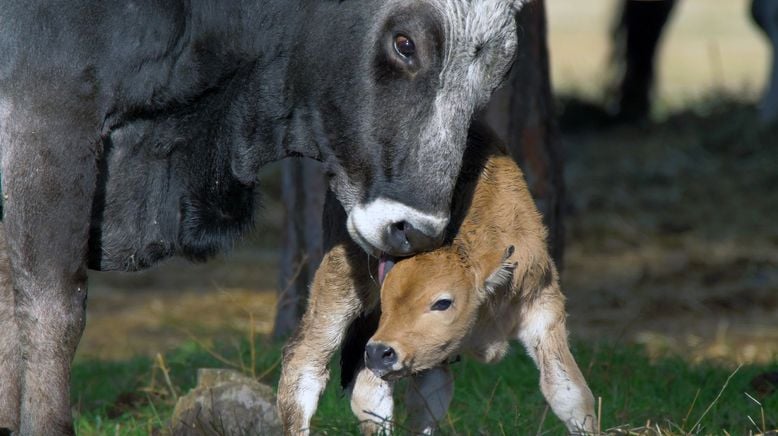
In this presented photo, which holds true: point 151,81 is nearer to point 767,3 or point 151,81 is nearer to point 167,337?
point 167,337

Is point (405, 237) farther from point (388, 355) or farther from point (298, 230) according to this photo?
point (298, 230)

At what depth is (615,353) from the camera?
279 inches

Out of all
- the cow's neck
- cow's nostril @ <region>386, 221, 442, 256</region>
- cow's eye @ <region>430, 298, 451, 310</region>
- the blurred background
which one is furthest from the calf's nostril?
the blurred background

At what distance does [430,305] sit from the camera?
189 inches

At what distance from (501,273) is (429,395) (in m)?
0.84

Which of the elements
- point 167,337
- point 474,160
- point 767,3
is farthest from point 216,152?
point 767,3

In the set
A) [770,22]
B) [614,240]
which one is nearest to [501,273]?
[614,240]

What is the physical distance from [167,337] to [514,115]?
3.87 meters

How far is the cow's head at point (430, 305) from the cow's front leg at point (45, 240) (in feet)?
3.63

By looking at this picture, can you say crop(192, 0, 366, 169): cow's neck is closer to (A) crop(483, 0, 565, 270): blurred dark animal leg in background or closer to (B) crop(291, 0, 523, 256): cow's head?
(B) crop(291, 0, 523, 256): cow's head

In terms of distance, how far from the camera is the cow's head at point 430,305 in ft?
15.3

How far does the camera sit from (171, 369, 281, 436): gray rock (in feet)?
17.6

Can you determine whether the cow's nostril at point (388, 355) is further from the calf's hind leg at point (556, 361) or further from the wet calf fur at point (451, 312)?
the calf's hind leg at point (556, 361)

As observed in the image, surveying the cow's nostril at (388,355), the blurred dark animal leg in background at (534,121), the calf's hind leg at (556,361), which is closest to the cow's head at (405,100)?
the cow's nostril at (388,355)
